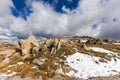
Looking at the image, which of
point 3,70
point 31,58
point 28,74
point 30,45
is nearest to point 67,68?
point 28,74

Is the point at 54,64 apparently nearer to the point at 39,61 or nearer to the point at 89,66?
the point at 39,61

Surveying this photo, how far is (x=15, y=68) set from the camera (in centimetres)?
4572

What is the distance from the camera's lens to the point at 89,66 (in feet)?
151

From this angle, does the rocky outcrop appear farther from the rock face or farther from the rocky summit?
the rock face

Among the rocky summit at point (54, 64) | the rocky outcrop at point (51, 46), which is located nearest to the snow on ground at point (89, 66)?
the rocky summit at point (54, 64)

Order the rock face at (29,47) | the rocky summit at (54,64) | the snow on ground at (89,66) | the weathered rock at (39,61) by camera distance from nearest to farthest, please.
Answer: the rocky summit at (54,64) → the snow on ground at (89,66) → the weathered rock at (39,61) → the rock face at (29,47)

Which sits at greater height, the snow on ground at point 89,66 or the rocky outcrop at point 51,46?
the rocky outcrop at point 51,46

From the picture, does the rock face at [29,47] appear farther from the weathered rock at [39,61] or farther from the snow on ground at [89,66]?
the snow on ground at [89,66]

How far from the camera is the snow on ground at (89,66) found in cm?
4175

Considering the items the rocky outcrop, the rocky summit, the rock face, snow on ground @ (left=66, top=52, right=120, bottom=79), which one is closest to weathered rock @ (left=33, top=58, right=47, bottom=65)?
the rocky summit

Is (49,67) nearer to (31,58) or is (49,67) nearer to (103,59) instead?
(31,58)

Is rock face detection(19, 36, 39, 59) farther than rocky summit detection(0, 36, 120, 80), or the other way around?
rock face detection(19, 36, 39, 59)

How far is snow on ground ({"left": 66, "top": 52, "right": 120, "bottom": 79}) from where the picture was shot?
137 ft

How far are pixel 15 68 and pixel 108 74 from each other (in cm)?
2415
